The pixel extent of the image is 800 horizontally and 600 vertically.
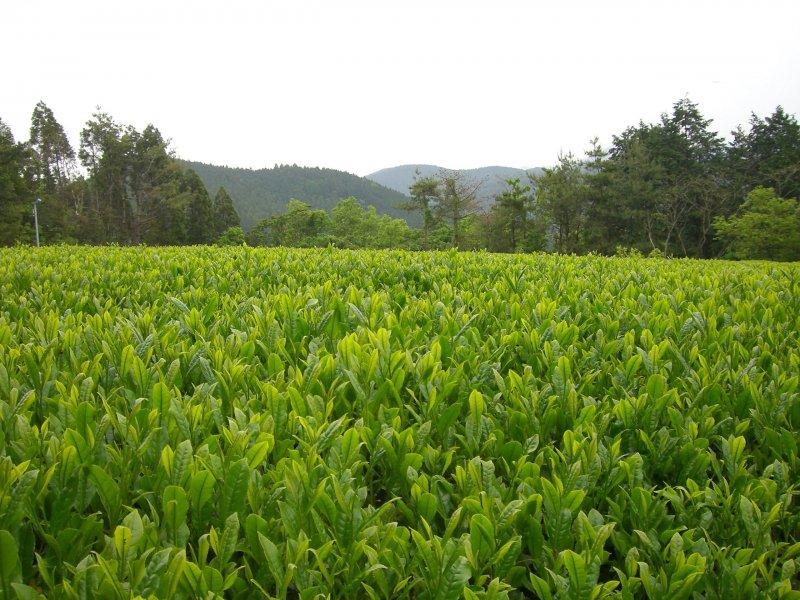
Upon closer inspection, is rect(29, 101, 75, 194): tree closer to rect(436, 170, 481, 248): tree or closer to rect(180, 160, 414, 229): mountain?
rect(436, 170, 481, 248): tree

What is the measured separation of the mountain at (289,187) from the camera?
139 meters

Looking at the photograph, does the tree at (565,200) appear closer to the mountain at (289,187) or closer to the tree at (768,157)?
the tree at (768,157)

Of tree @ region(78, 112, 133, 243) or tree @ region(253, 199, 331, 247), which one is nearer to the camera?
tree @ region(78, 112, 133, 243)

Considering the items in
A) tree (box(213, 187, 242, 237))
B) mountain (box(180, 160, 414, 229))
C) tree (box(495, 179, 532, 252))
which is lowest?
tree (box(495, 179, 532, 252))

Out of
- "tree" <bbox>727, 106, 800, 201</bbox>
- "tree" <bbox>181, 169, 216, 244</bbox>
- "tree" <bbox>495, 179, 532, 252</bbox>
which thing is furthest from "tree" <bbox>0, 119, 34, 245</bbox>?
"tree" <bbox>727, 106, 800, 201</bbox>

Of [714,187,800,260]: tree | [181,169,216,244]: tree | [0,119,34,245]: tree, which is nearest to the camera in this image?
[714,187,800,260]: tree

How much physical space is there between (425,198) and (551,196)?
14.4 metres

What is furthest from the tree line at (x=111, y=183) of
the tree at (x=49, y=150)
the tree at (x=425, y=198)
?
the tree at (x=425, y=198)

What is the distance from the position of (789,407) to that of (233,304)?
2.88 metres

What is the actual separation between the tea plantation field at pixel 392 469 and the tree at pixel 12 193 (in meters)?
52.6

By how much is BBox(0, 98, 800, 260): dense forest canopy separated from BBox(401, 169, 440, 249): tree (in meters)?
0.15

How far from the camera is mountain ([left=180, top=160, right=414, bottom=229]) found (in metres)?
139

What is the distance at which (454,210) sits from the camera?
5769 cm

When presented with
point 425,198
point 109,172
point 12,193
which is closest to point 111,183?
point 109,172
